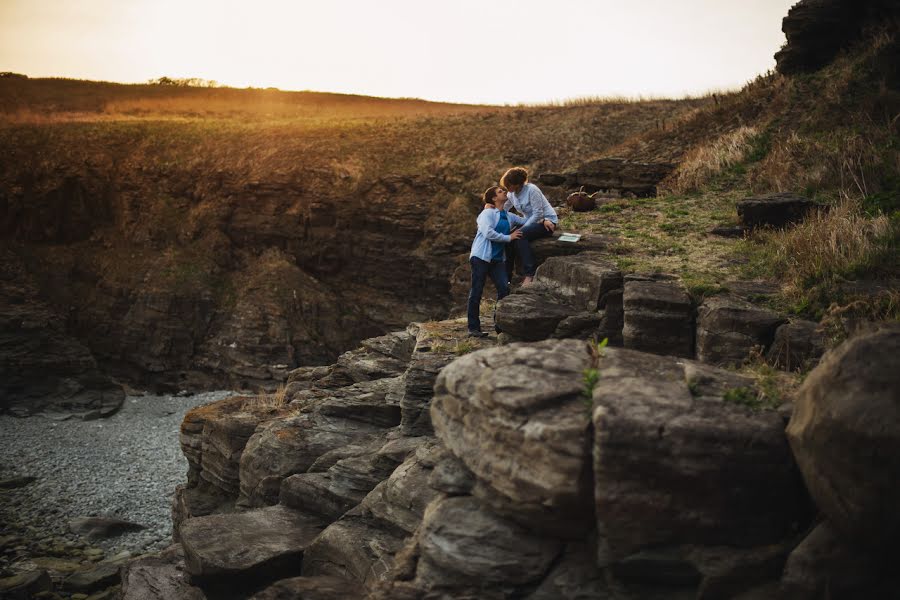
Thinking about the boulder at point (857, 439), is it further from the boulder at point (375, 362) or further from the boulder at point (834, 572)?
the boulder at point (375, 362)

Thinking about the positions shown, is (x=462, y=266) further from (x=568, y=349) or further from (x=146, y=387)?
(x=568, y=349)

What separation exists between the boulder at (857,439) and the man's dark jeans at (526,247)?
753 centimetres

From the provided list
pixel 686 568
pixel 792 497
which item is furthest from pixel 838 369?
pixel 686 568

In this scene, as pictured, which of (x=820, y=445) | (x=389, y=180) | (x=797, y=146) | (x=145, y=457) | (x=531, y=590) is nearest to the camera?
(x=820, y=445)

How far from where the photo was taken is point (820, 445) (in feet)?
18.1

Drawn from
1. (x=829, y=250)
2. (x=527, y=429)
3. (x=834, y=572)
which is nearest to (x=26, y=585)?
(x=527, y=429)

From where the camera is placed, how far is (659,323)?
32.2ft

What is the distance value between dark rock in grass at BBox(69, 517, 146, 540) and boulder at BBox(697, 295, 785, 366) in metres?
18.1

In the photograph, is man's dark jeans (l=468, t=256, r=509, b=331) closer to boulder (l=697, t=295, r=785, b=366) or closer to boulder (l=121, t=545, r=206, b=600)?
boulder (l=697, t=295, r=785, b=366)

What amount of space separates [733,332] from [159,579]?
11.6 m

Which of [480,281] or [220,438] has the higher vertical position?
[480,281]

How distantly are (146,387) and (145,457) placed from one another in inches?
368

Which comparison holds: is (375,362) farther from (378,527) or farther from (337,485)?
(378,527)

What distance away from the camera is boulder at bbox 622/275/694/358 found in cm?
976
